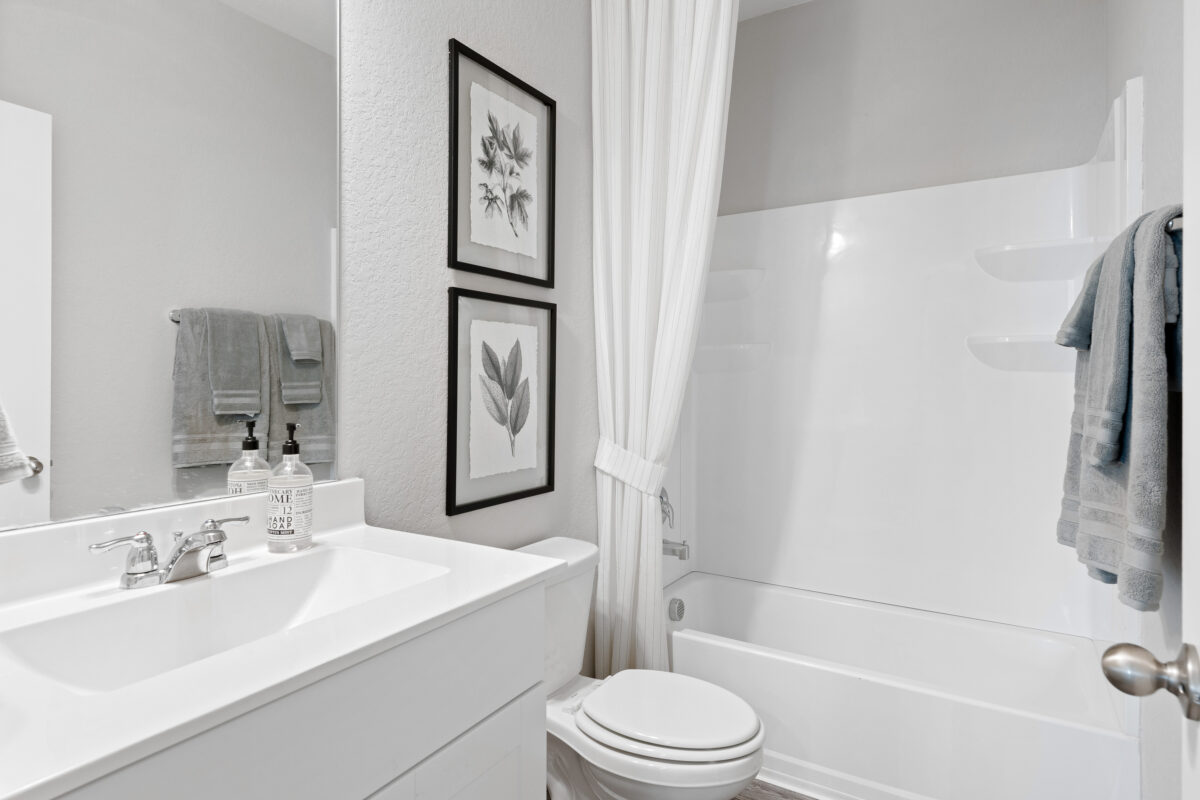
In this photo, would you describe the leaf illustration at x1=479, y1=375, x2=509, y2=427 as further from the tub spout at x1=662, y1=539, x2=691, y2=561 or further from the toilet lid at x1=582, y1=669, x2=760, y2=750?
the tub spout at x1=662, y1=539, x2=691, y2=561

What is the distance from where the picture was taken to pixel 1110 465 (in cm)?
108

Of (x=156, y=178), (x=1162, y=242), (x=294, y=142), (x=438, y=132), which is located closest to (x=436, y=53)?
(x=438, y=132)

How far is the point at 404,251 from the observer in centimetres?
140

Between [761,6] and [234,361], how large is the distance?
2.47 m

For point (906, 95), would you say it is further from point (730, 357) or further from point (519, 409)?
point (519, 409)

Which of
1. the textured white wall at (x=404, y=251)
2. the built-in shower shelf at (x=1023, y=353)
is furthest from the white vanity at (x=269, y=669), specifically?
the built-in shower shelf at (x=1023, y=353)

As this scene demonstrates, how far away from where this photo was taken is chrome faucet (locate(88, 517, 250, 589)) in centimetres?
91

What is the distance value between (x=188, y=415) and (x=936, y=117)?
8.15 feet

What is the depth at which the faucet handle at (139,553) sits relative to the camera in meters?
0.91

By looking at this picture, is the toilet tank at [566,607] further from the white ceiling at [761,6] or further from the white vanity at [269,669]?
the white ceiling at [761,6]

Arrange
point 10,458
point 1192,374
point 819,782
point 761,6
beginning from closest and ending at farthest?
point 1192,374
point 10,458
point 819,782
point 761,6

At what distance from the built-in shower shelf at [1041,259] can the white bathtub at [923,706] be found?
3.78ft

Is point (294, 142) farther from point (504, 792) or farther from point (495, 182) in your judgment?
point (504, 792)

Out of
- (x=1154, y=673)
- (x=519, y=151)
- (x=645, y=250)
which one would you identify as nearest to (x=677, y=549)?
(x=645, y=250)
